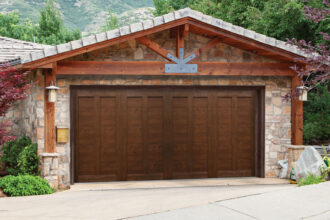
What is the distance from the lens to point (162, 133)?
9859 mm

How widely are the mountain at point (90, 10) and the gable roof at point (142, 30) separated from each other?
5584 cm

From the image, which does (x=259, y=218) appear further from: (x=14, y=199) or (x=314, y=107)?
(x=314, y=107)

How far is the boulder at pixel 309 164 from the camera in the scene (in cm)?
810

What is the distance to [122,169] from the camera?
966cm

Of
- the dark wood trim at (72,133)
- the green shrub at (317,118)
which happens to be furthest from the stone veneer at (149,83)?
the green shrub at (317,118)

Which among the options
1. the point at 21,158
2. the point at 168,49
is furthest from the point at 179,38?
the point at 21,158

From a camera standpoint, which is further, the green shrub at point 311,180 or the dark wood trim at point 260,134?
the dark wood trim at point 260,134

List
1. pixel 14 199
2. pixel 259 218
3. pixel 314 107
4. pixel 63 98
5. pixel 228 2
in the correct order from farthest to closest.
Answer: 1. pixel 228 2
2. pixel 314 107
3. pixel 63 98
4. pixel 14 199
5. pixel 259 218

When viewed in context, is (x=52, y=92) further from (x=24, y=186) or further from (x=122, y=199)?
(x=122, y=199)

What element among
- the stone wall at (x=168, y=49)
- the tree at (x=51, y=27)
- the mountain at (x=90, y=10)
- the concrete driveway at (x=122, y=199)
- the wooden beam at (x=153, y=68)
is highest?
the mountain at (x=90, y=10)

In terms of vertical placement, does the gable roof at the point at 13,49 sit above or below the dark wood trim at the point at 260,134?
above

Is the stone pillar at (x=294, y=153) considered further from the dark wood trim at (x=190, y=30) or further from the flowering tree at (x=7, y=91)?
the flowering tree at (x=7, y=91)

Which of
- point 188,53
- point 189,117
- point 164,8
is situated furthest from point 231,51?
point 164,8

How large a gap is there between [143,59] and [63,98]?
2146mm
